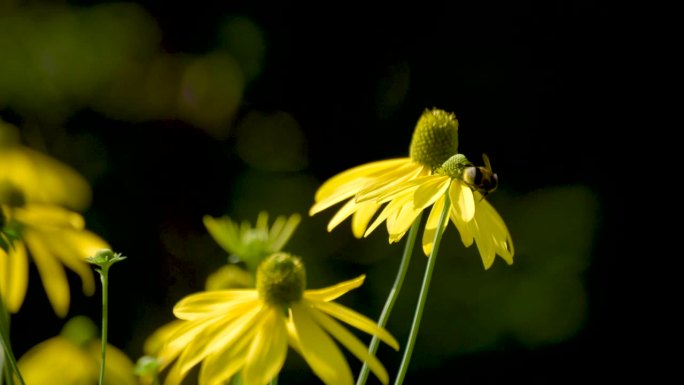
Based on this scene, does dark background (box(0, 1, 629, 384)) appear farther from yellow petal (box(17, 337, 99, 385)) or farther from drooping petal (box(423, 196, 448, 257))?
→ drooping petal (box(423, 196, 448, 257))

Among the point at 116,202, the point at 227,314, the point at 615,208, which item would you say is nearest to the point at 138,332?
the point at 116,202

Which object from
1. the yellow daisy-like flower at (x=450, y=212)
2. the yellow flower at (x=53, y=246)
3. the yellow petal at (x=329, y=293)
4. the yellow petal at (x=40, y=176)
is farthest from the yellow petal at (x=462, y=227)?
the yellow petal at (x=40, y=176)

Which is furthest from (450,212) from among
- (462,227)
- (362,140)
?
(362,140)

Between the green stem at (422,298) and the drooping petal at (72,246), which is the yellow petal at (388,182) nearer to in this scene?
the green stem at (422,298)

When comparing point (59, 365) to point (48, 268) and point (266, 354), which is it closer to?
point (48, 268)

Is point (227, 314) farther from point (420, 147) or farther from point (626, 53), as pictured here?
point (626, 53)

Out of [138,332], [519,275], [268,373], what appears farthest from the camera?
[519,275]
